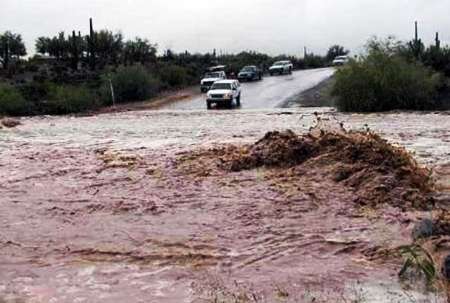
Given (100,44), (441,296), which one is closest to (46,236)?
(441,296)

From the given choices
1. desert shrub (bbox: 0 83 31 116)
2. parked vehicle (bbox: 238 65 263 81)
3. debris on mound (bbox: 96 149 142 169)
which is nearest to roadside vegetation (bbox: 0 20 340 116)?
desert shrub (bbox: 0 83 31 116)

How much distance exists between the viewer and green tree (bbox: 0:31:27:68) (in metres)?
65.8

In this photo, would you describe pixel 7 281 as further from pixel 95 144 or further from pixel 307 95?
pixel 307 95

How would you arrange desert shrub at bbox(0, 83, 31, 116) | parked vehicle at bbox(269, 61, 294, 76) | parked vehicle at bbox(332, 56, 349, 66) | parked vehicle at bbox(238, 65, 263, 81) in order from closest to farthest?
parked vehicle at bbox(332, 56, 349, 66)
desert shrub at bbox(0, 83, 31, 116)
parked vehicle at bbox(238, 65, 263, 81)
parked vehicle at bbox(269, 61, 294, 76)

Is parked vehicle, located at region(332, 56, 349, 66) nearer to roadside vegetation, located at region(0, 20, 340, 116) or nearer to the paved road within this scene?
the paved road

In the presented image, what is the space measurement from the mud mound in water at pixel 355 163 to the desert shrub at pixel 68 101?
27403 millimetres

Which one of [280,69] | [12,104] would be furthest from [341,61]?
[12,104]

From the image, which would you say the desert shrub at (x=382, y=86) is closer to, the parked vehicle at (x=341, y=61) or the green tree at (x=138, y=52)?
the parked vehicle at (x=341, y=61)

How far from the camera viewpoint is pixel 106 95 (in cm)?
5006

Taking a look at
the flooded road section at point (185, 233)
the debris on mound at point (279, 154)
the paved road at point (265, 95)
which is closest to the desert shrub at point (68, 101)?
the paved road at point (265, 95)

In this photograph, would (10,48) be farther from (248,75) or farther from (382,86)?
(382,86)

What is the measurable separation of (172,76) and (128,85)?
1407 centimetres

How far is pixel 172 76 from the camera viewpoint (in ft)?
214

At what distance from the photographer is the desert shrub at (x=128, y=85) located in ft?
167
